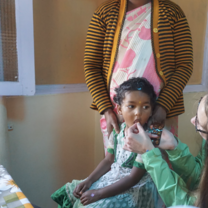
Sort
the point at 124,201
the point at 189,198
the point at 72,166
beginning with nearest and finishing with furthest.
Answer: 1. the point at 189,198
2. the point at 124,201
3. the point at 72,166

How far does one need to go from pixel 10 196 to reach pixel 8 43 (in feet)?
3.02

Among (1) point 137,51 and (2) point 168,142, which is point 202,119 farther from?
(1) point 137,51

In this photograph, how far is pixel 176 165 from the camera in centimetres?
95

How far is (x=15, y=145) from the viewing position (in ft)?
5.10

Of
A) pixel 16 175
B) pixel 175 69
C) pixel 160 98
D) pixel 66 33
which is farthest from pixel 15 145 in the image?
pixel 175 69

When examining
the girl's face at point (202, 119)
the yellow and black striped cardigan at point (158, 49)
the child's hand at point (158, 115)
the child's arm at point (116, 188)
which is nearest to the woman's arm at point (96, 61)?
the yellow and black striped cardigan at point (158, 49)

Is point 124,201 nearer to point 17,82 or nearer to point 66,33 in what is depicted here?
point 17,82

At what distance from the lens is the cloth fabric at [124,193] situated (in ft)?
3.37

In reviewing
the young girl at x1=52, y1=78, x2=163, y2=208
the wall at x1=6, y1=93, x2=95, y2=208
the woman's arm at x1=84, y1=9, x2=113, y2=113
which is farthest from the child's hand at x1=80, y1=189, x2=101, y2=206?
the wall at x1=6, y1=93, x2=95, y2=208

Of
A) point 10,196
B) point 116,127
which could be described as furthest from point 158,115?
point 10,196

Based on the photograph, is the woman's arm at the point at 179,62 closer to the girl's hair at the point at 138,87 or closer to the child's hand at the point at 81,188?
the girl's hair at the point at 138,87

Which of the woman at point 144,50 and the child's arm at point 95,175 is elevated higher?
the woman at point 144,50

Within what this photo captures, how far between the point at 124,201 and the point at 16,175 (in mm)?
906

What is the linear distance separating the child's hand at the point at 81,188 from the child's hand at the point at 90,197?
62mm
